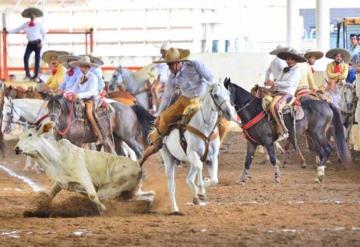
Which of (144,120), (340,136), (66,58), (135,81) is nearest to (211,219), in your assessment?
(144,120)

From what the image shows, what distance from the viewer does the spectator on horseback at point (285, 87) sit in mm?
16688

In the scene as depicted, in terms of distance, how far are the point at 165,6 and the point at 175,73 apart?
29.1 m

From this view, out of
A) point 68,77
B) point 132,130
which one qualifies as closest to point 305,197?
point 132,130

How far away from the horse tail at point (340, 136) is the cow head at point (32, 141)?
779 cm

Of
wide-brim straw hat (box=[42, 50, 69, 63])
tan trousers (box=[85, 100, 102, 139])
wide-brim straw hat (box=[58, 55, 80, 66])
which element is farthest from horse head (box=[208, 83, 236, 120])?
wide-brim straw hat (box=[42, 50, 69, 63])

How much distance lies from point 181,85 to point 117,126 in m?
5.18

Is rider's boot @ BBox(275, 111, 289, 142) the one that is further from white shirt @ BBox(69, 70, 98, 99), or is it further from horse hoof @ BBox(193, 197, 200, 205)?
horse hoof @ BBox(193, 197, 200, 205)

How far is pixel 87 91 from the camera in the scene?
1703 cm

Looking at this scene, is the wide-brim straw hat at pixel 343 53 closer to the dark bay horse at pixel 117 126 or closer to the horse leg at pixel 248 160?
the horse leg at pixel 248 160

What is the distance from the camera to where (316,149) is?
18.2 meters

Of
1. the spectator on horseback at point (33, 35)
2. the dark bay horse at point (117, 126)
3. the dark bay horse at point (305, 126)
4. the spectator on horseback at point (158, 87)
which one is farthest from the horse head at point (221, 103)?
the spectator on horseback at point (33, 35)

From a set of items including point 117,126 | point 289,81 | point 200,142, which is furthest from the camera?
point 117,126

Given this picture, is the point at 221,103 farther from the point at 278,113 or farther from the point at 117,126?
the point at 117,126

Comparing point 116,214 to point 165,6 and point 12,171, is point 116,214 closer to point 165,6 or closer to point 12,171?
point 12,171
